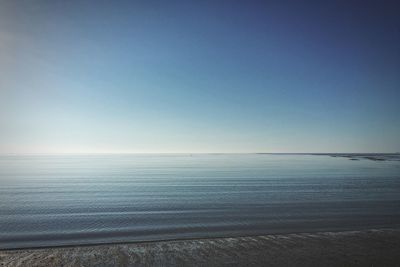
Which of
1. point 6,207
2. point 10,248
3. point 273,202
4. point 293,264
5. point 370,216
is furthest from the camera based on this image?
point 273,202

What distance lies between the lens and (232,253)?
14.8 meters

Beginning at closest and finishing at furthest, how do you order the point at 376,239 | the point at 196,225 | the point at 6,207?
1. the point at 376,239
2. the point at 196,225
3. the point at 6,207

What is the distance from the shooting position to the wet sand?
13570mm

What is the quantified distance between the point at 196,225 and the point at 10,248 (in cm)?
1087

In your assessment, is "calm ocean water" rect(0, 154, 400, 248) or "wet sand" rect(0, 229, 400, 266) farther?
"calm ocean water" rect(0, 154, 400, 248)

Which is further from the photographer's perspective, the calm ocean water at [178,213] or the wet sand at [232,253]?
the calm ocean water at [178,213]

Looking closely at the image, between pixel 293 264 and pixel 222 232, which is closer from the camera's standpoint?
pixel 293 264

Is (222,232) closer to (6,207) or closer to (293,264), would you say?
(293,264)

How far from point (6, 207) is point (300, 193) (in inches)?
1190

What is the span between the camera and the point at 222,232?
19828 mm

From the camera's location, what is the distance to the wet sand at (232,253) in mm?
13570

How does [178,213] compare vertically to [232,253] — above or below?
above

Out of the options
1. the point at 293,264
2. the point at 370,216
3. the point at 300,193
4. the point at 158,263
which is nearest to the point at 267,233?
the point at 293,264

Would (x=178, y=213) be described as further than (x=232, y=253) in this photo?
Yes
